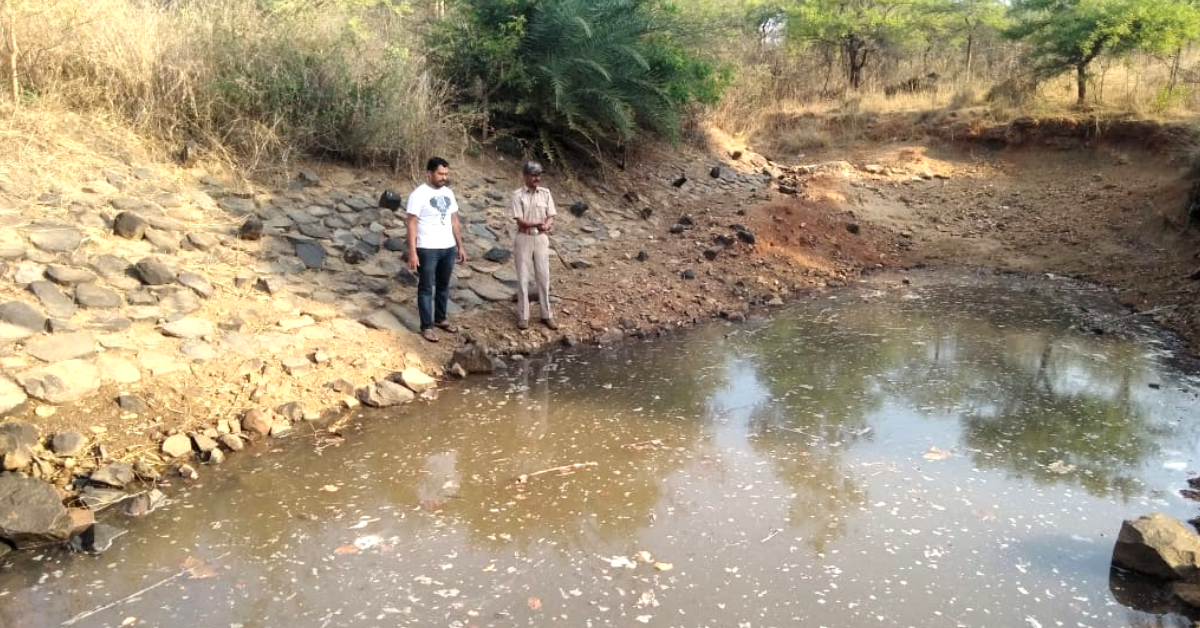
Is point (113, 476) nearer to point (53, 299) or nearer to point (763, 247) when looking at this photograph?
point (53, 299)

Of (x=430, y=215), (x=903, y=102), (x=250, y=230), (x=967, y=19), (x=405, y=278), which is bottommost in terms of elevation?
(x=405, y=278)

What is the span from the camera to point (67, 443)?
4633 millimetres

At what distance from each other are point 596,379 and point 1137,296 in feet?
19.0

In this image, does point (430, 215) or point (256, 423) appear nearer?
point (256, 423)

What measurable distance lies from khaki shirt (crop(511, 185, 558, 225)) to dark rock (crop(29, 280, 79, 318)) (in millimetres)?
3142

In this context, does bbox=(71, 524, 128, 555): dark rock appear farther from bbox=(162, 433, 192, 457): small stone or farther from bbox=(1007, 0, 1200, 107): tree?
bbox=(1007, 0, 1200, 107): tree

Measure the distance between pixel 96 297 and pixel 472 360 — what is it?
255cm

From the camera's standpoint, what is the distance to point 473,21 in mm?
9812

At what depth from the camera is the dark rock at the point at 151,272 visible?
6.01m

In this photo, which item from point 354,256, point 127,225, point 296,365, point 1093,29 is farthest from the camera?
point 1093,29

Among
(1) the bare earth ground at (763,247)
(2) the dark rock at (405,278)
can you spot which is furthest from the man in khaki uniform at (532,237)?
(2) the dark rock at (405,278)

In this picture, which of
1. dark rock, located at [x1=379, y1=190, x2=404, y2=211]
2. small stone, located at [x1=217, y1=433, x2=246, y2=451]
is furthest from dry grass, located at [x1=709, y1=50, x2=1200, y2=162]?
small stone, located at [x1=217, y1=433, x2=246, y2=451]

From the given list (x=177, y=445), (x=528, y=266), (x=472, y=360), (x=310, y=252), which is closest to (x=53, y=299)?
(x=177, y=445)

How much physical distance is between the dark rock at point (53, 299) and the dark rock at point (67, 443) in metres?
1.12
